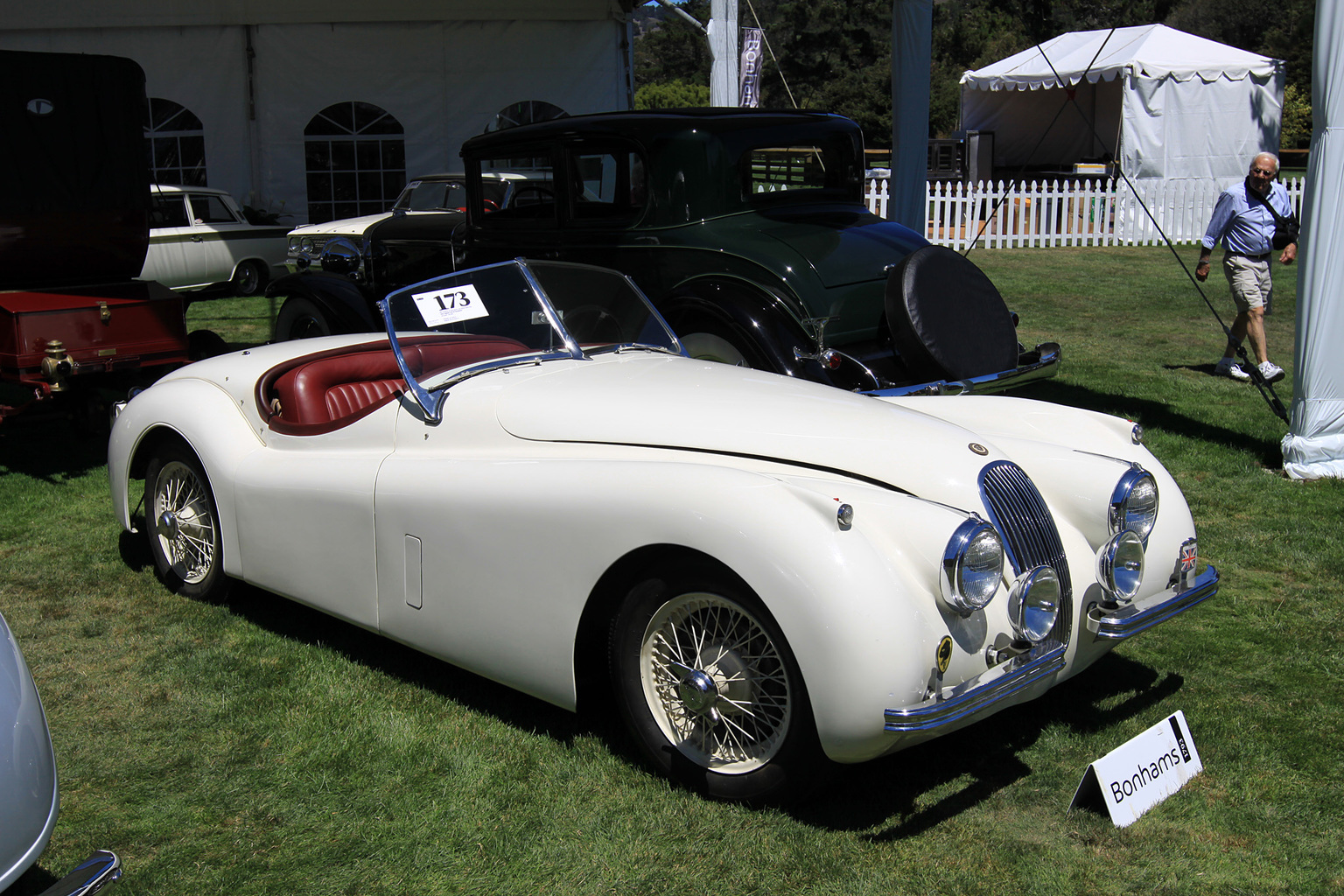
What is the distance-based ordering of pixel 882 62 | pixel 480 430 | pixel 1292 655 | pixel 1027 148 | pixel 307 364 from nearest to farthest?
pixel 480 430, pixel 1292 655, pixel 307 364, pixel 1027 148, pixel 882 62

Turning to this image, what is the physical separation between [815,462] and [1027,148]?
27.1 m

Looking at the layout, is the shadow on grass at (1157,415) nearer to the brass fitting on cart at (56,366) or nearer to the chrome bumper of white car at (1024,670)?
the chrome bumper of white car at (1024,670)

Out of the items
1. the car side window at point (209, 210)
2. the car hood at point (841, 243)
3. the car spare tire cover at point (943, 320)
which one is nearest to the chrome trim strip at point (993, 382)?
the car spare tire cover at point (943, 320)

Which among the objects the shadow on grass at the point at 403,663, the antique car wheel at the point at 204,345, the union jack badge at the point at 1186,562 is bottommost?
the shadow on grass at the point at 403,663

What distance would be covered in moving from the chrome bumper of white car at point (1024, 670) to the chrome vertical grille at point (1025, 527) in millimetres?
112

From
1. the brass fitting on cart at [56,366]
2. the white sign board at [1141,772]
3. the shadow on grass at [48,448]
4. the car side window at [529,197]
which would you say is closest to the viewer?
the white sign board at [1141,772]

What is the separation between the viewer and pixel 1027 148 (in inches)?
1085

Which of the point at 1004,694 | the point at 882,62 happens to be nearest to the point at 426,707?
the point at 1004,694

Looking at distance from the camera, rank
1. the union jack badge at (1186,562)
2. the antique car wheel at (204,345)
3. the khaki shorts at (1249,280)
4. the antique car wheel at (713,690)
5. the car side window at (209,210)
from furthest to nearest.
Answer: the car side window at (209,210) < the khaki shorts at (1249,280) < the antique car wheel at (204,345) < the union jack badge at (1186,562) < the antique car wheel at (713,690)

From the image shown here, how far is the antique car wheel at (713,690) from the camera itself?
2.81m

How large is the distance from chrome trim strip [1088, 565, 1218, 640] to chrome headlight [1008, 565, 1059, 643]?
216mm

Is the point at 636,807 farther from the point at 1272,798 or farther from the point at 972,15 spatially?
the point at 972,15

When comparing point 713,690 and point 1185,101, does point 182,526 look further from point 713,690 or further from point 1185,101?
point 1185,101

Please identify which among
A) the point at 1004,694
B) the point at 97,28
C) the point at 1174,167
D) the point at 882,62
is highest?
the point at 882,62
